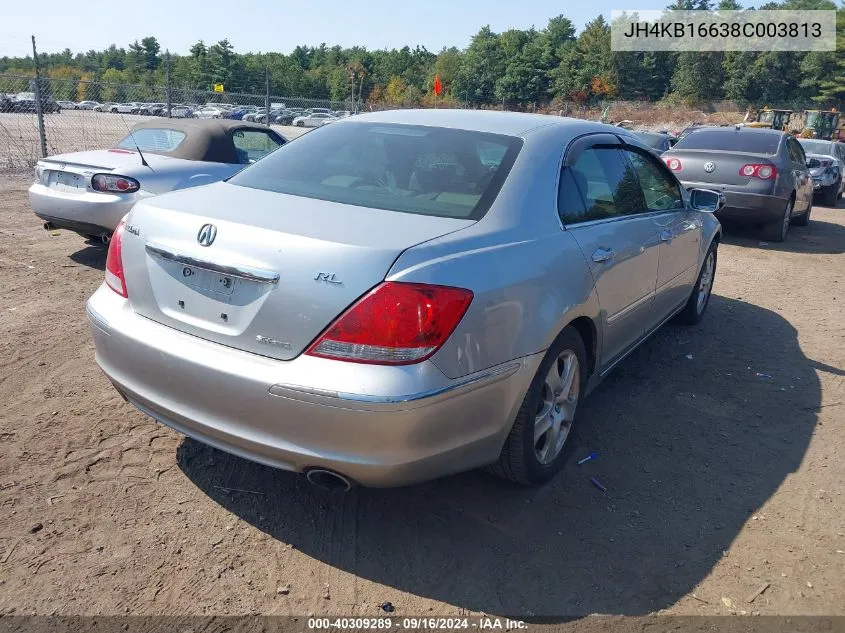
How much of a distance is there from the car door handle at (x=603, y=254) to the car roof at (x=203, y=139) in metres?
4.84

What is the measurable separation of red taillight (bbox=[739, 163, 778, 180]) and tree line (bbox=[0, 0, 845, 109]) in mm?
54758

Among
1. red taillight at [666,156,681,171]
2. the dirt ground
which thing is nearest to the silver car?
A: the dirt ground

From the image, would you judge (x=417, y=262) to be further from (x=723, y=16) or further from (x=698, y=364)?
(x=723, y=16)

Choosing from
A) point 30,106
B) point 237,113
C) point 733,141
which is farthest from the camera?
point 237,113

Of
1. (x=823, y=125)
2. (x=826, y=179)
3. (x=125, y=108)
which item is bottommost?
(x=826, y=179)

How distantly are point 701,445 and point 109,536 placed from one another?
9.78 ft

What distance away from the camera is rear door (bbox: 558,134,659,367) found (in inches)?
130

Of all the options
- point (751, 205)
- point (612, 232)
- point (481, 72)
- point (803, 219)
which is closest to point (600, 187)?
point (612, 232)

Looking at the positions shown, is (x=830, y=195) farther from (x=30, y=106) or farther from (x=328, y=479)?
(x=30, y=106)

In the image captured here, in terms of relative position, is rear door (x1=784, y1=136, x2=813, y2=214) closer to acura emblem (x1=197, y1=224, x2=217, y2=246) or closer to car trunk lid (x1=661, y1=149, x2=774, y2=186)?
car trunk lid (x1=661, y1=149, x2=774, y2=186)

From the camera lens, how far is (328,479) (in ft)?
8.11

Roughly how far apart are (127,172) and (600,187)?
456cm

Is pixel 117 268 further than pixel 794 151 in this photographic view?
No

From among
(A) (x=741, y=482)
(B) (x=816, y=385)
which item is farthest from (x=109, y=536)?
(B) (x=816, y=385)
